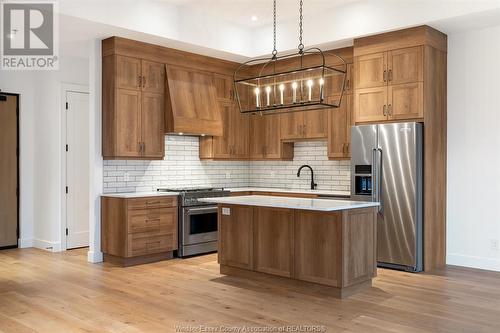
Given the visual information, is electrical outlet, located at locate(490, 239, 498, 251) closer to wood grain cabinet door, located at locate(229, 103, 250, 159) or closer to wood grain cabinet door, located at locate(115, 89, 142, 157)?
wood grain cabinet door, located at locate(229, 103, 250, 159)

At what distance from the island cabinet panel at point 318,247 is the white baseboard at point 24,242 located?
483 cm

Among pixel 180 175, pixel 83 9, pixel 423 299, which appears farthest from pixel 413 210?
pixel 83 9

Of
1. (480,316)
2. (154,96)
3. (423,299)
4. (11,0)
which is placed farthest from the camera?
(154,96)

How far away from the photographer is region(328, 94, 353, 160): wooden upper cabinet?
23.3 ft

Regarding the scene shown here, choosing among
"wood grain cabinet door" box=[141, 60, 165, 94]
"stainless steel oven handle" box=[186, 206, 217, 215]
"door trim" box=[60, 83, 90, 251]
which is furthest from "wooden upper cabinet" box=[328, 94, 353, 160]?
"door trim" box=[60, 83, 90, 251]

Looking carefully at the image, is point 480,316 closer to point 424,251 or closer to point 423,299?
point 423,299

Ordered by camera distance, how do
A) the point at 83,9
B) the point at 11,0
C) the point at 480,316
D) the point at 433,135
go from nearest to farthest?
the point at 480,316, the point at 11,0, the point at 83,9, the point at 433,135

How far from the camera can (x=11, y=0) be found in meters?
5.32

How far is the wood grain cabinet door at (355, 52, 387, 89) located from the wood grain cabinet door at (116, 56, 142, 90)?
2938 millimetres

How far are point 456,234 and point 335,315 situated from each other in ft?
9.43

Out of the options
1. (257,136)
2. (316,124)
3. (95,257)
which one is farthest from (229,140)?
(95,257)

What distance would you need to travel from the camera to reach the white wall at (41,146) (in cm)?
→ 752

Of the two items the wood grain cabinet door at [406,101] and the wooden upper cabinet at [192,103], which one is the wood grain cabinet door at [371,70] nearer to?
the wood grain cabinet door at [406,101]

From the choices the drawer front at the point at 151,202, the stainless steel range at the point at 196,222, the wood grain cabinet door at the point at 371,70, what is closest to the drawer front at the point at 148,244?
the stainless steel range at the point at 196,222
